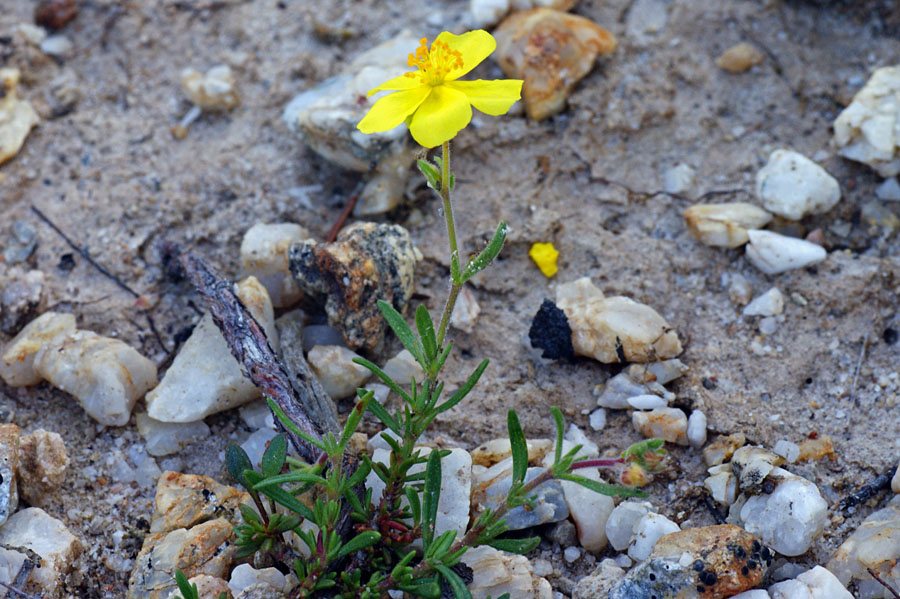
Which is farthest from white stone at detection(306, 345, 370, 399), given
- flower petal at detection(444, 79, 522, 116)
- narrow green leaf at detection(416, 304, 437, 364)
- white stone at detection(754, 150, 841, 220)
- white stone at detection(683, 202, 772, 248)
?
white stone at detection(754, 150, 841, 220)

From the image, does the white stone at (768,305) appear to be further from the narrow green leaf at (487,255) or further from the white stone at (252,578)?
the white stone at (252,578)

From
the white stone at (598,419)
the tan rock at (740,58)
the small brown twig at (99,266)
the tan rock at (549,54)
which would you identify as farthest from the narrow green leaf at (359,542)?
the tan rock at (740,58)

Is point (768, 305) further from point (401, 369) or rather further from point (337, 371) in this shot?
point (337, 371)

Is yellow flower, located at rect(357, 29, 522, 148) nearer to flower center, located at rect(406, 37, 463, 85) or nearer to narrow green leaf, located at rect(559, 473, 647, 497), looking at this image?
flower center, located at rect(406, 37, 463, 85)

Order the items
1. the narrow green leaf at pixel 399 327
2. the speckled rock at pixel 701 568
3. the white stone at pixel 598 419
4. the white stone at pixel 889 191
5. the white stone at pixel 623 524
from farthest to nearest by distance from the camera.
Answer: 1. the white stone at pixel 889 191
2. the white stone at pixel 598 419
3. the white stone at pixel 623 524
4. the narrow green leaf at pixel 399 327
5. the speckled rock at pixel 701 568

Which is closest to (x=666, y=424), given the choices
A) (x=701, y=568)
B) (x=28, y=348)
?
(x=701, y=568)

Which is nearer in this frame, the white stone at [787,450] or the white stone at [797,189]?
the white stone at [787,450]
